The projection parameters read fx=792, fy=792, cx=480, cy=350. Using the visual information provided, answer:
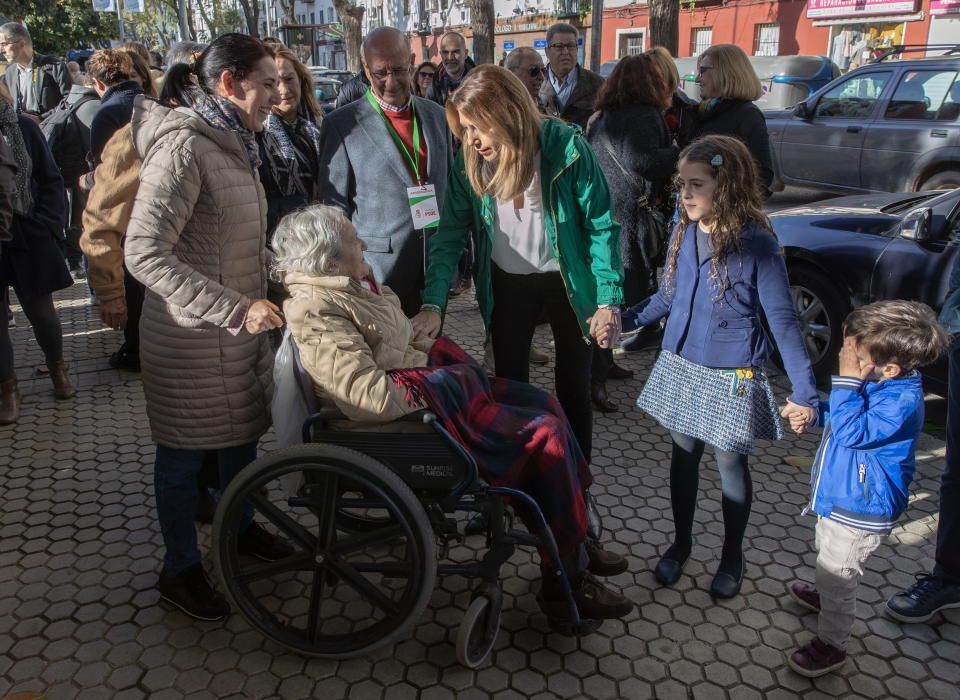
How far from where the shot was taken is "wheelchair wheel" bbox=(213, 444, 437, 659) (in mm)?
2297

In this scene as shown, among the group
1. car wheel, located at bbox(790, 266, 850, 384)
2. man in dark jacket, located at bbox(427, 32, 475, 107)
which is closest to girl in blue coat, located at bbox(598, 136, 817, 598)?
car wheel, located at bbox(790, 266, 850, 384)

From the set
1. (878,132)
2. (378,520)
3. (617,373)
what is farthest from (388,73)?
(878,132)

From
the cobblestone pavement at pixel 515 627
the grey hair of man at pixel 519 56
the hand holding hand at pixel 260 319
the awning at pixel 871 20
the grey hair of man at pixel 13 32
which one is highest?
the awning at pixel 871 20

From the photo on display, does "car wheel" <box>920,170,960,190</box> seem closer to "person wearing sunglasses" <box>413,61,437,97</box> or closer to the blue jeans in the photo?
"person wearing sunglasses" <box>413,61,437,97</box>

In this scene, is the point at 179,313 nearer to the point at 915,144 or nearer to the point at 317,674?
the point at 317,674

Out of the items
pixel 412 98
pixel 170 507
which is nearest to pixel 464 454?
pixel 170 507

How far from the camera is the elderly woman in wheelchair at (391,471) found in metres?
2.37

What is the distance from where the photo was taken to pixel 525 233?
120 inches

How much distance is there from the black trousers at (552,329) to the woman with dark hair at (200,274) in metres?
0.96

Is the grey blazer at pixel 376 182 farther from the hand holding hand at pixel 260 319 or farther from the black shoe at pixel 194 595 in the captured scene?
the black shoe at pixel 194 595

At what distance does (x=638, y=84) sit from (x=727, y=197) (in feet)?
6.11

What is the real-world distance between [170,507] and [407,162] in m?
1.82

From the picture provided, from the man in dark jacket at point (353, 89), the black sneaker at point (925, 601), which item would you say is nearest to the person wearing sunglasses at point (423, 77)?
the man in dark jacket at point (353, 89)

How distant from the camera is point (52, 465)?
3.94m
